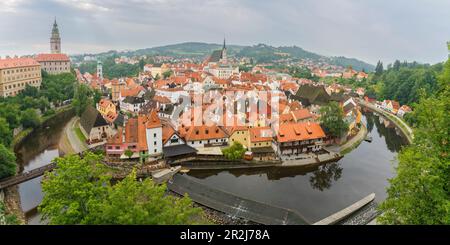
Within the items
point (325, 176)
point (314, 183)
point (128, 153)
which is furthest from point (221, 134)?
point (325, 176)

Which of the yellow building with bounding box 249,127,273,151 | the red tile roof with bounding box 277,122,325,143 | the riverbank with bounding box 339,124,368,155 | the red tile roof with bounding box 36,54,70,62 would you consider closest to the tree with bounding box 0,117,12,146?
the yellow building with bounding box 249,127,273,151

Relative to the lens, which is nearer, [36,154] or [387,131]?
[36,154]

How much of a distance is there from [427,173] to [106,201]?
6225 millimetres

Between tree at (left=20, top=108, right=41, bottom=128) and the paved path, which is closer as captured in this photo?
the paved path

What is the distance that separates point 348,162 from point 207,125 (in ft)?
34.9

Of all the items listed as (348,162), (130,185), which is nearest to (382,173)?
(348,162)

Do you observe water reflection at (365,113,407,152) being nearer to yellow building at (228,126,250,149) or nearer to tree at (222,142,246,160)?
yellow building at (228,126,250,149)

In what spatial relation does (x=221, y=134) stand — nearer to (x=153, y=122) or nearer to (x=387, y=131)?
(x=153, y=122)

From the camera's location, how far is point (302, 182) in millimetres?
18109

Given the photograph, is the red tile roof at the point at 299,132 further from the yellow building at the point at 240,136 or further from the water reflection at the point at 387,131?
the water reflection at the point at 387,131

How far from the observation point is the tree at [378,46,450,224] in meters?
5.29

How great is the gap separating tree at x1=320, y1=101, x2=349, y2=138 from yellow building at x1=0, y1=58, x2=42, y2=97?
33.7 m

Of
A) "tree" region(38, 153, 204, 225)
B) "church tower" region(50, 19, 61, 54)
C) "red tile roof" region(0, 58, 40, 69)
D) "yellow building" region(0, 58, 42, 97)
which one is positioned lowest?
"tree" region(38, 153, 204, 225)
